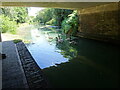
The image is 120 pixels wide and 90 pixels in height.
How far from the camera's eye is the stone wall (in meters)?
8.66

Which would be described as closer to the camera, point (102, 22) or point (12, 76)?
point (12, 76)

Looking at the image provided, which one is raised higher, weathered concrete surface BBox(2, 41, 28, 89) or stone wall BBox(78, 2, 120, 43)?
stone wall BBox(78, 2, 120, 43)

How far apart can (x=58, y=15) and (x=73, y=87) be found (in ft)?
72.7

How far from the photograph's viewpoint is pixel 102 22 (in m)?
10.1

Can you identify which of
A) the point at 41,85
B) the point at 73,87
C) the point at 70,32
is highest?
the point at 70,32

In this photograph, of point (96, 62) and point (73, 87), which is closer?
point (73, 87)

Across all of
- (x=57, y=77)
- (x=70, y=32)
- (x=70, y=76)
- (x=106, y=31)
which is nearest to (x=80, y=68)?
(x=70, y=76)

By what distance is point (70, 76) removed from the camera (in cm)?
435

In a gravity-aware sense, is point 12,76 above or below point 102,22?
below

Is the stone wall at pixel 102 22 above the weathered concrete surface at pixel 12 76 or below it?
above

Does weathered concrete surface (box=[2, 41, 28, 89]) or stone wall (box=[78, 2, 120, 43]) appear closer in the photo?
weathered concrete surface (box=[2, 41, 28, 89])

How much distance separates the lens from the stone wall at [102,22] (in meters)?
8.66

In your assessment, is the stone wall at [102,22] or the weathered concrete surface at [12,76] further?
the stone wall at [102,22]

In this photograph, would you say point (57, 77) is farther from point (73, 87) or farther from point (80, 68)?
point (80, 68)
